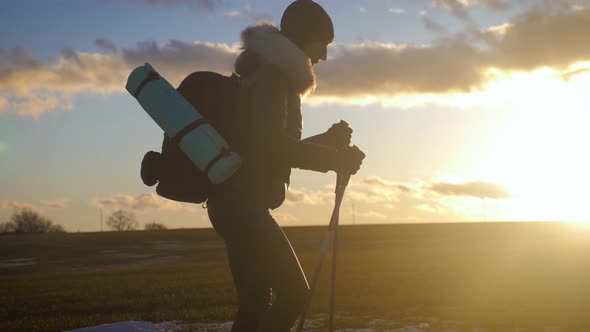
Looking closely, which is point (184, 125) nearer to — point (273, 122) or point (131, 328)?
point (273, 122)

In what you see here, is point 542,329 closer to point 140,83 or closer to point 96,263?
point 140,83

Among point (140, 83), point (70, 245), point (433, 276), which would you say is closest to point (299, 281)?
point (140, 83)

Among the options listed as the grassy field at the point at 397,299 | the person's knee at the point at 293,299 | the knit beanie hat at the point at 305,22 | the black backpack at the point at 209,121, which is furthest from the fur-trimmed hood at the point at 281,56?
the grassy field at the point at 397,299

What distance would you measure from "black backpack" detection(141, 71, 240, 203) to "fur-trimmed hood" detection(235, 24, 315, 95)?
236 mm

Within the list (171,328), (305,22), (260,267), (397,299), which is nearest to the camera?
(260,267)

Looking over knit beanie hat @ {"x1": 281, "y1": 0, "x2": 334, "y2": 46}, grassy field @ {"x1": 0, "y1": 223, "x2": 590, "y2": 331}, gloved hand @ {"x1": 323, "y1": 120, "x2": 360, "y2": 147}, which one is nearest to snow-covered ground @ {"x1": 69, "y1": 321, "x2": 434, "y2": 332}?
grassy field @ {"x1": 0, "y1": 223, "x2": 590, "y2": 331}

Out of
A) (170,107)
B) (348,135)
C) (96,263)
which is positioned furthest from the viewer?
(96,263)

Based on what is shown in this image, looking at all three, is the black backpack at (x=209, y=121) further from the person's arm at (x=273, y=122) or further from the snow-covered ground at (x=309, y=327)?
the snow-covered ground at (x=309, y=327)

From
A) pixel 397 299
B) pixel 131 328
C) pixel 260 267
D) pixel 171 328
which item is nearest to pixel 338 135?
pixel 260 267

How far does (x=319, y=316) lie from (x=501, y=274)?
9827mm

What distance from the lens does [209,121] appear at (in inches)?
167

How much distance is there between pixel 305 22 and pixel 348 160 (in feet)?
3.09

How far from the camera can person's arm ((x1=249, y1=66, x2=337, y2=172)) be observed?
160 inches

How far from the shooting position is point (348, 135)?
495 cm
